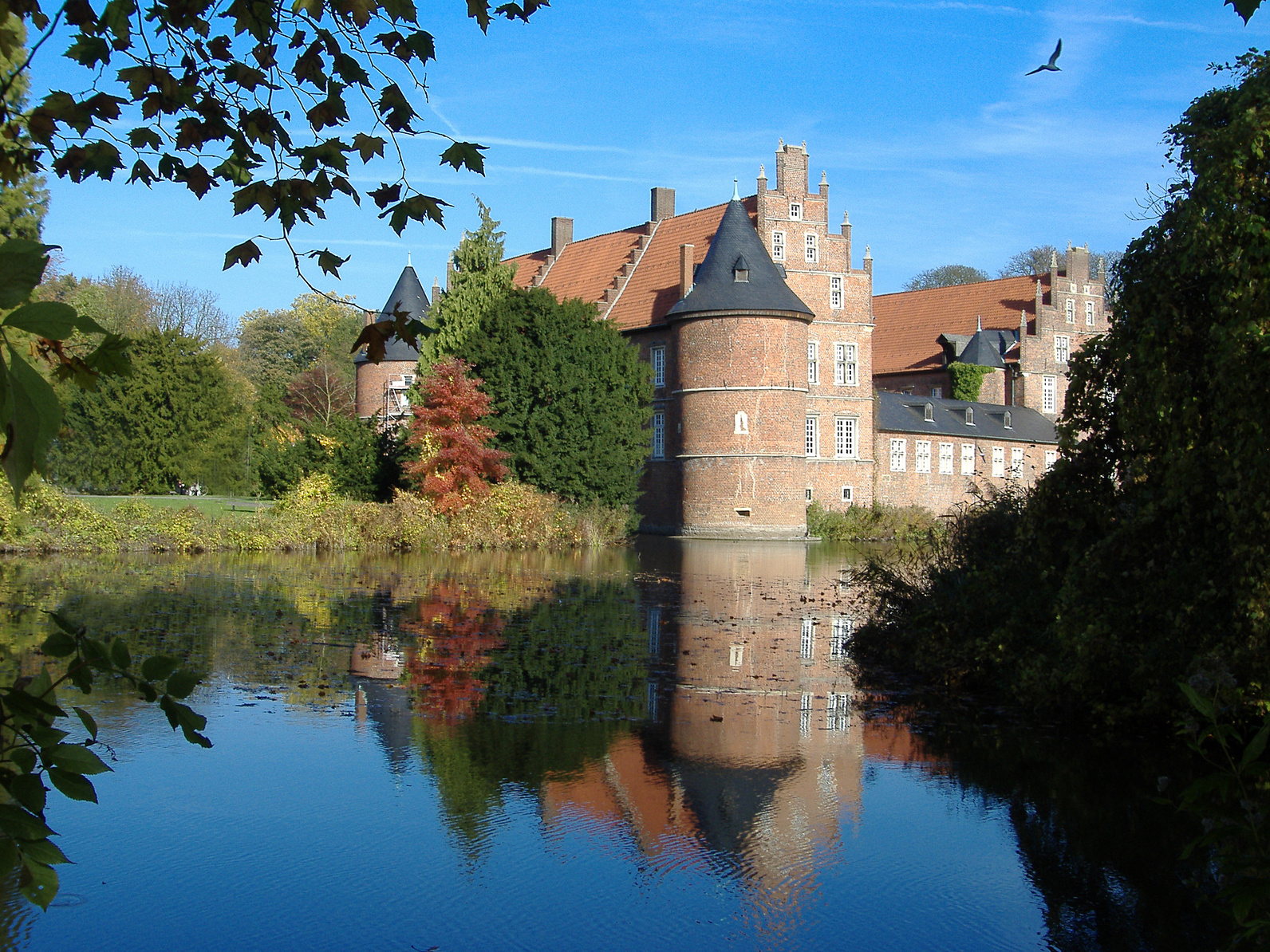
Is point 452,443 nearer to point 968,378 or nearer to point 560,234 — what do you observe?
point 560,234

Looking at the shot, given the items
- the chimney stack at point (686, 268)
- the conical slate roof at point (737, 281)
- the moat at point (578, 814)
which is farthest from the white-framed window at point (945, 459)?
the moat at point (578, 814)

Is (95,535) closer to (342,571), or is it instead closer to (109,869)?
(342,571)

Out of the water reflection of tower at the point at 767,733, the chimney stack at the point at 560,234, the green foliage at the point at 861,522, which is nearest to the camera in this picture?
the water reflection of tower at the point at 767,733

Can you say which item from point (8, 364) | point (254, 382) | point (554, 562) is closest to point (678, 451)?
point (554, 562)

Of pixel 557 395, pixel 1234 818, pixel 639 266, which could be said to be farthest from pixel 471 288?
pixel 1234 818

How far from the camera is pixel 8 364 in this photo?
185cm

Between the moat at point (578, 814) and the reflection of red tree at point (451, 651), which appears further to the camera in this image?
the reflection of red tree at point (451, 651)

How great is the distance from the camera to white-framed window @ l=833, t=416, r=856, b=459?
44531 mm

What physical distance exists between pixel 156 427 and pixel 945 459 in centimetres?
3197

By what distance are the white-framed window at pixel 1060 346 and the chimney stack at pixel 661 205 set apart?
20364mm

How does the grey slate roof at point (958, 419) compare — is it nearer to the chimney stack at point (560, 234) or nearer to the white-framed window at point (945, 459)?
the white-framed window at point (945, 459)

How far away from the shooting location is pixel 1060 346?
186 ft

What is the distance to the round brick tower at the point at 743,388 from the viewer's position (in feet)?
128

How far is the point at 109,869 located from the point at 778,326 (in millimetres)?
35128
